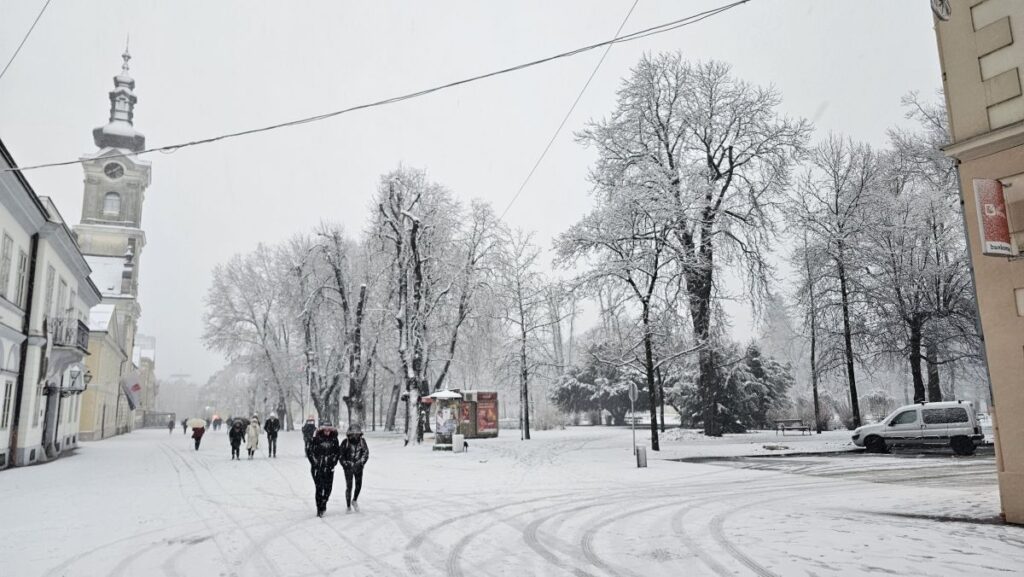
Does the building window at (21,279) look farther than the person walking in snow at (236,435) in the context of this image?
No

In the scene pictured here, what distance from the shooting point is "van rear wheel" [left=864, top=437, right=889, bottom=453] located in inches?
886

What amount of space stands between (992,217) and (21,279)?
25256mm

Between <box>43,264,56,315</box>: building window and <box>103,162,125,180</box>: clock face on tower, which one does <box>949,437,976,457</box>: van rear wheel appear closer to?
<box>43,264,56,315</box>: building window

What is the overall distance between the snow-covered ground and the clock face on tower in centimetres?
4995

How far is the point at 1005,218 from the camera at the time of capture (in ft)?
29.4

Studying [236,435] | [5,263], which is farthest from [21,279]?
[236,435]

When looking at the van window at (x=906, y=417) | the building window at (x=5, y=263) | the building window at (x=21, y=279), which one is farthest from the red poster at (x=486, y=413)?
the building window at (x=5, y=263)

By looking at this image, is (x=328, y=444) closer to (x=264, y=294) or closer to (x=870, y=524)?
(x=870, y=524)

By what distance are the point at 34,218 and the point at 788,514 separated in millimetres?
23070

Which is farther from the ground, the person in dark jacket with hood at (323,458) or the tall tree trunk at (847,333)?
the tall tree trunk at (847,333)

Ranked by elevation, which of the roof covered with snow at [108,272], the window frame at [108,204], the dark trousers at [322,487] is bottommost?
the dark trousers at [322,487]

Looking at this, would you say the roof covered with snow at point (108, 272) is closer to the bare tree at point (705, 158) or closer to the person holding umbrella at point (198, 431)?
the person holding umbrella at point (198, 431)

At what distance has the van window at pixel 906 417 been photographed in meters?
21.8

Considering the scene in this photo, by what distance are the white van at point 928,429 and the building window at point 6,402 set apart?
27993 millimetres
